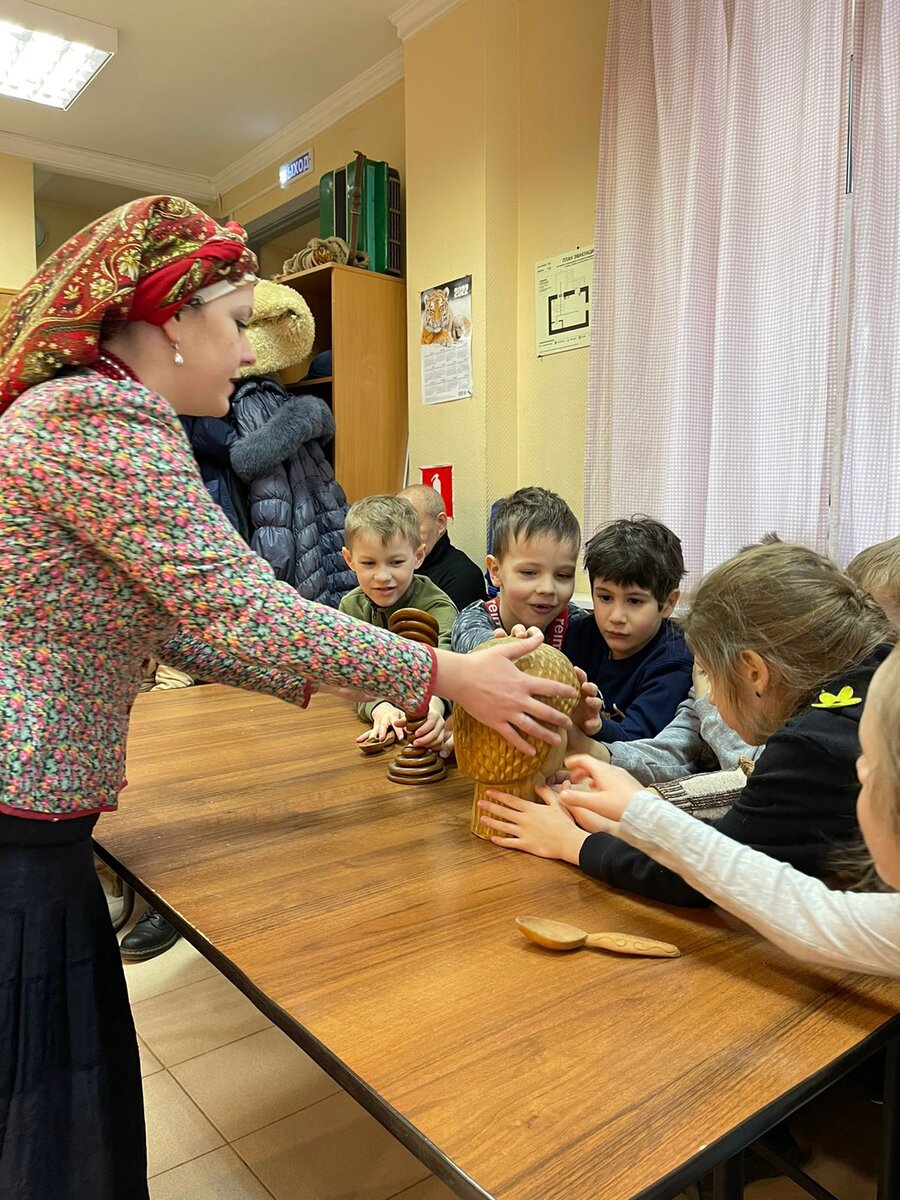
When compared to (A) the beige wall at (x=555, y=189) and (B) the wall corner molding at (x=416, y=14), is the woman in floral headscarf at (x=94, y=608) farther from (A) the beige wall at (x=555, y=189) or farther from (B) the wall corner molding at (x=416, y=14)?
(B) the wall corner molding at (x=416, y=14)

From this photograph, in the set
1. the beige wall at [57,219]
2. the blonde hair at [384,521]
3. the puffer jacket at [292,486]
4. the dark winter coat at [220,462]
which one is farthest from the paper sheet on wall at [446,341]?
the beige wall at [57,219]

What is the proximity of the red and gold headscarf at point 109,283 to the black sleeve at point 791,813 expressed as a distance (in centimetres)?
76

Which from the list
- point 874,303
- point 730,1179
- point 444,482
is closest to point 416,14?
point 444,482

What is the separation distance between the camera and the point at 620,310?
2564 millimetres

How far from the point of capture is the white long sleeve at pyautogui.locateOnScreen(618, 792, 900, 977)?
2.41 ft

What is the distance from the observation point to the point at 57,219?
542 cm

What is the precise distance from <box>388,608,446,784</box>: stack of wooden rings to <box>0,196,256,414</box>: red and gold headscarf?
1.73 feet

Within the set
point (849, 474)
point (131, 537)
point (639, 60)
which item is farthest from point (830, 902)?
point (639, 60)

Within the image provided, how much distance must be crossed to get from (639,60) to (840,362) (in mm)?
1106

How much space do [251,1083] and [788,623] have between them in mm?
1480

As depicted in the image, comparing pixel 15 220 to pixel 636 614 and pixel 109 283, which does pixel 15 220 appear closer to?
pixel 636 614

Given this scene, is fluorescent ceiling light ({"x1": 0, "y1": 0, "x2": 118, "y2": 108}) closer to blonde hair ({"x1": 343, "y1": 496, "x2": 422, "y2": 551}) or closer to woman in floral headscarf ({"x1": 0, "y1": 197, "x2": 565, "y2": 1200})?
blonde hair ({"x1": 343, "y1": 496, "x2": 422, "y2": 551})

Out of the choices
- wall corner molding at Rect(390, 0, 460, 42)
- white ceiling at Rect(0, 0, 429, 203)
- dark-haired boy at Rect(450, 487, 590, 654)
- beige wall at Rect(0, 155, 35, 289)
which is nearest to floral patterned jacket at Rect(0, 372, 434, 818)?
dark-haired boy at Rect(450, 487, 590, 654)

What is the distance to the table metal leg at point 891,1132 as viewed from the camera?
83 centimetres
